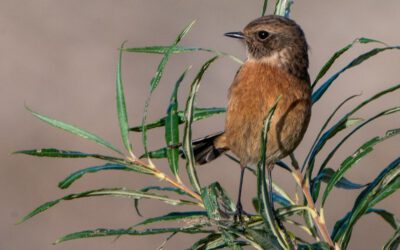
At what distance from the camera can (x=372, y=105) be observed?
11.5m

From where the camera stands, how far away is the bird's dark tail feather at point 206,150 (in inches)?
190

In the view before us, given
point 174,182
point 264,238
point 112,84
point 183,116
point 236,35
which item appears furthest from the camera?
point 112,84

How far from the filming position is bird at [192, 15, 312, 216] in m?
4.35

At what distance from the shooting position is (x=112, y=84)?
12.6 meters

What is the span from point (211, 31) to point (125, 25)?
136 centimetres

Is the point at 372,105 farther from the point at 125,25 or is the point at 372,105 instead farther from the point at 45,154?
the point at 45,154

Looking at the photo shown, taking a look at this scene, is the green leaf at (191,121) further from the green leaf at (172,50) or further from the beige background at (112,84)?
the beige background at (112,84)

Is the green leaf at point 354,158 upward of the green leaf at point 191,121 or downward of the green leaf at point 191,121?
downward

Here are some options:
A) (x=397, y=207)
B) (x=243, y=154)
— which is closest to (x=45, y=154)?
(x=243, y=154)

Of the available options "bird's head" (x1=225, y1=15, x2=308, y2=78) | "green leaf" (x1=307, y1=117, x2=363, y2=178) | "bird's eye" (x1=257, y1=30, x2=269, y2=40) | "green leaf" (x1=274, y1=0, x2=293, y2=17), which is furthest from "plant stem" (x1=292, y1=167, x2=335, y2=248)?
"bird's eye" (x1=257, y1=30, x2=269, y2=40)

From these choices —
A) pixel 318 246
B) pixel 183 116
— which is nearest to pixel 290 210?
pixel 318 246

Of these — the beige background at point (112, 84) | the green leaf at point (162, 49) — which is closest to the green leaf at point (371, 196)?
the green leaf at point (162, 49)

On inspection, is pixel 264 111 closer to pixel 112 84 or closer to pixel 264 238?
pixel 264 238

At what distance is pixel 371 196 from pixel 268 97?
1363 millimetres
